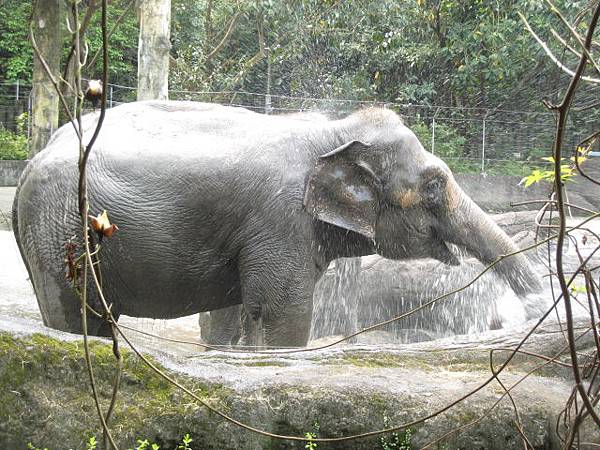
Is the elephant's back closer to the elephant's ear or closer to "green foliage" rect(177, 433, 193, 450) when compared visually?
the elephant's ear

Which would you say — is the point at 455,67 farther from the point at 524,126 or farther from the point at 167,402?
the point at 167,402

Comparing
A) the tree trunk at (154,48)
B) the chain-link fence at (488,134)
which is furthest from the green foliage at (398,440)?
the chain-link fence at (488,134)

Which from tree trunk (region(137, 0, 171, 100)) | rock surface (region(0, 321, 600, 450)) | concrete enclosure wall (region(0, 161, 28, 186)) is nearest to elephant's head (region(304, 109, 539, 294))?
rock surface (region(0, 321, 600, 450))

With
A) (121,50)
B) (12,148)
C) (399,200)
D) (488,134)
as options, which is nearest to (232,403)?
(399,200)

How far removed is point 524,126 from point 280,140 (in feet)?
41.3

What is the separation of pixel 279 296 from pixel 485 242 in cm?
148

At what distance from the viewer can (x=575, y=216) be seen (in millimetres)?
15375

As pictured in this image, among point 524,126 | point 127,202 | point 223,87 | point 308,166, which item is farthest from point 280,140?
point 223,87

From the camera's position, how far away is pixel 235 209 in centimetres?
562

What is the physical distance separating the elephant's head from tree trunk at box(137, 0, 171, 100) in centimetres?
525

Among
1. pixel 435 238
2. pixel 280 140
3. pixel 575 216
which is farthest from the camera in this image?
pixel 575 216

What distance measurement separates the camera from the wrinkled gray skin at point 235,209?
5.30m

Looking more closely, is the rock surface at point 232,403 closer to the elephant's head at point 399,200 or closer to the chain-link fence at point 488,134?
the elephant's head at point 399,200

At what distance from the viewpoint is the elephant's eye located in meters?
6.04
